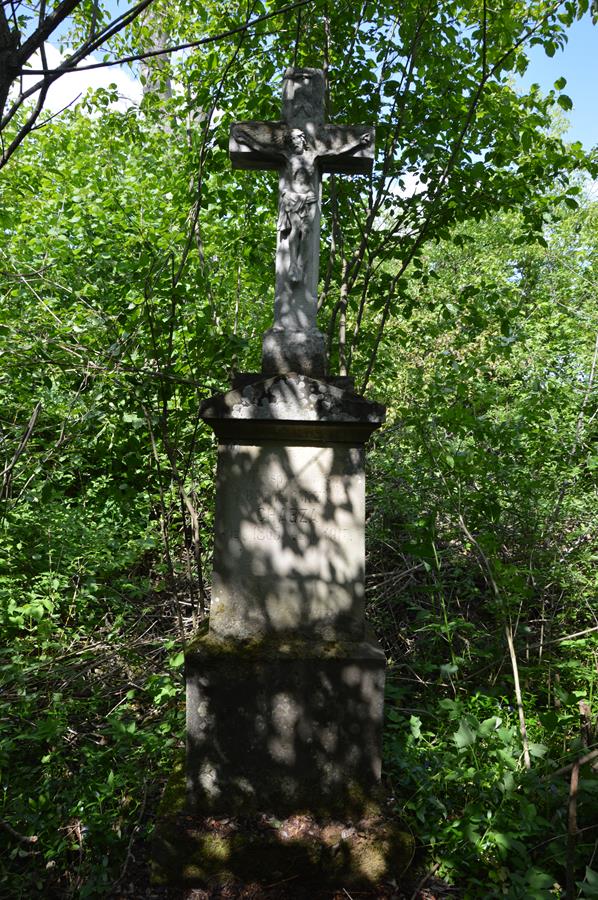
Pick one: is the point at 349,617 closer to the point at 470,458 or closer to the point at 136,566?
the point at 470,458

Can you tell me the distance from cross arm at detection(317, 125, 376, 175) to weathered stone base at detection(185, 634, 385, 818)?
2440 mm

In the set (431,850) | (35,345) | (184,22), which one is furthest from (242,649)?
(184,22)

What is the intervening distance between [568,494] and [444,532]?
1.00 meters

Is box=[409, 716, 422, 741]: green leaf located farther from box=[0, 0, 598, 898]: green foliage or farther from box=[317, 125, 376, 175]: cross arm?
box=[317, 125, 376, 175]: cross arm

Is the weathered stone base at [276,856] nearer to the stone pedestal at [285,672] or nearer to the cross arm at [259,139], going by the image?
the stone pedestal at [285,672]

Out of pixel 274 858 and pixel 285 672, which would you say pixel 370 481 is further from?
pixel 274 858

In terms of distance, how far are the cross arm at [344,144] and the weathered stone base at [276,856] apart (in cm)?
314

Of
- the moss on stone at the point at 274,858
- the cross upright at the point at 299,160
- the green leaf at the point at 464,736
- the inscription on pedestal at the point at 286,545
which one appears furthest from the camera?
the cross upright at the point at 299,160

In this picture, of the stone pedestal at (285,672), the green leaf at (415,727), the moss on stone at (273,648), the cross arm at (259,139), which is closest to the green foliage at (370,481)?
the green leaf at (415,727)

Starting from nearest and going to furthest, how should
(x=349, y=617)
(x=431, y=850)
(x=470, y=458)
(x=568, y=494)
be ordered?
(x=431, y=850) → (x=349, y=617) → (x=470, y=458) → (x=568, y=494)

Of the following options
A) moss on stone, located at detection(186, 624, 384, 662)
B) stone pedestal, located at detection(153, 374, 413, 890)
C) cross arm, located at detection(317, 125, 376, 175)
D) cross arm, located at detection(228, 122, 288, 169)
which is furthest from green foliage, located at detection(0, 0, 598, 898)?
cross arm, located at detection(317, 125, 376, 175)

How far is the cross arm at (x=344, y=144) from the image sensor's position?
317 centimetres

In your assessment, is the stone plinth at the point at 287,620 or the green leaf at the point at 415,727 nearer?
the stone plinth at the point at 287,620

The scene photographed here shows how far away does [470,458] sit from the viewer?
150 inches
